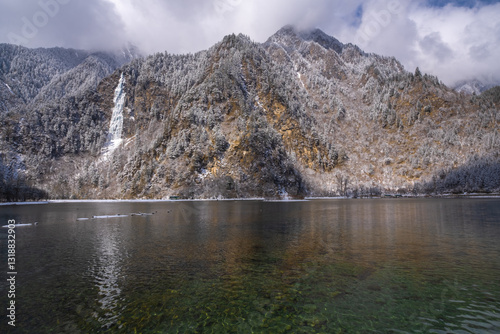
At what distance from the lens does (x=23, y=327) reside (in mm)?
13164

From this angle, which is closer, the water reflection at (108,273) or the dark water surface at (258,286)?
the dark water surface at (258,286)

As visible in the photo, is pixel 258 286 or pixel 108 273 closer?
pixel 258 286

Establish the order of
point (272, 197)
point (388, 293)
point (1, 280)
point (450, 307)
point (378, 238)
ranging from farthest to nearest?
point (272, 197)
point (378, 238)
point (1, 280)
point (388, 293)
point (450, 307)

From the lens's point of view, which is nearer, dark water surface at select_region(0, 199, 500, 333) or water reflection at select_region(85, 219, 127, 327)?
dark water surface at select_region(0, 199, 500, 333)

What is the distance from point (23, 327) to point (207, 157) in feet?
535

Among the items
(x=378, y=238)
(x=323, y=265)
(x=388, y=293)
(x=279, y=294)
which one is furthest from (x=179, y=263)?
(x=378, y=238)

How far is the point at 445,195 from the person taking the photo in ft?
638

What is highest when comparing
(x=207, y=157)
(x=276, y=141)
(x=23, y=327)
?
(x=276, y=141)

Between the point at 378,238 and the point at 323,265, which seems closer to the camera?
the point at 323,265

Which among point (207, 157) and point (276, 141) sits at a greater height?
point (276, 141)

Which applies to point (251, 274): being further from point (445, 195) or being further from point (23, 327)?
point (445, 195)

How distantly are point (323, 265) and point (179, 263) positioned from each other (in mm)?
11753

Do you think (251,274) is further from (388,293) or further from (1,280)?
(1,280)

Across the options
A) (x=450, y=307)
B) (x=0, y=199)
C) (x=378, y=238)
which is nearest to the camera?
(x=450, y=307)
